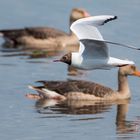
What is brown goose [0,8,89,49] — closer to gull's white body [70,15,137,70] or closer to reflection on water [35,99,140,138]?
reflection on water [35,99,140,138]

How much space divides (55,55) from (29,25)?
10.0 feet

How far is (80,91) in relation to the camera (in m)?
20.0

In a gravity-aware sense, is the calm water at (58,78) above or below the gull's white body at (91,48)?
below

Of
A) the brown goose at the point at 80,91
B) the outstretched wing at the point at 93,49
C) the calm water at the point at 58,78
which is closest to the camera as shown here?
the calm water at the point at 58,78

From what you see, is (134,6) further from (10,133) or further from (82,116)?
(10,133)

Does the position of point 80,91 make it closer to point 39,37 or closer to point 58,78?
point 58,78

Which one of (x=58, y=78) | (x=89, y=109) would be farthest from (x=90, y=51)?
(x=58, y=78)

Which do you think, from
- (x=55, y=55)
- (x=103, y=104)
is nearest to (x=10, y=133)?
(x=103, y=104)

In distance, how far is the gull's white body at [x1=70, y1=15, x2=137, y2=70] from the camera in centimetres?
1698

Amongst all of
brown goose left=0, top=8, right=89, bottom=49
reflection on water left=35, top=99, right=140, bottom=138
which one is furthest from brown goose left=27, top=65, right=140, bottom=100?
brown goose left=0, top=8, right=89, bottom=49

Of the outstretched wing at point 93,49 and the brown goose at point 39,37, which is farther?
the brown goose at point 39,37

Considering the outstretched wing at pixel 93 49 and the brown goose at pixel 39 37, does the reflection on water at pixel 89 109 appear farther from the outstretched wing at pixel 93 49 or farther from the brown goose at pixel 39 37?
the brown goose at pixel 39 37

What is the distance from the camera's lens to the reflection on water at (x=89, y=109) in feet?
57.7

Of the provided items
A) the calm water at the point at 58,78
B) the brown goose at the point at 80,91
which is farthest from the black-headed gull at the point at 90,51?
the brown goose at the point at 80,91
